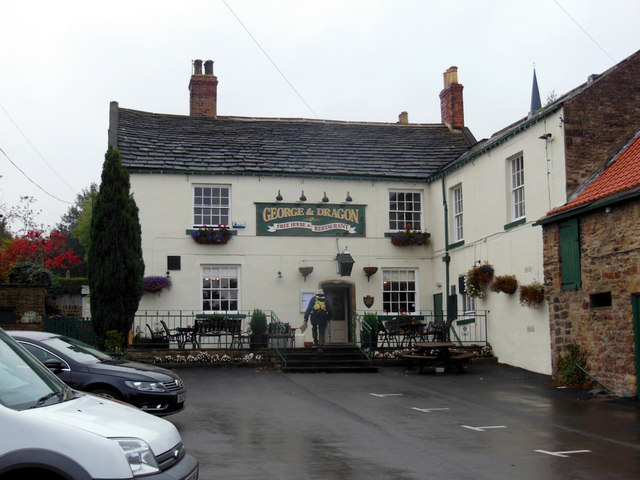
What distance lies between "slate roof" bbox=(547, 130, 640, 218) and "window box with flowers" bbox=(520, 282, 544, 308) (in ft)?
6.02

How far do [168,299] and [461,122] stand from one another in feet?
42.8

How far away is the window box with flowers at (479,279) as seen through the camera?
2009 cm

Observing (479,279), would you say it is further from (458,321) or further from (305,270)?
(305,270)

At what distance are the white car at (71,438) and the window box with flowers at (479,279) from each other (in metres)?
15.4

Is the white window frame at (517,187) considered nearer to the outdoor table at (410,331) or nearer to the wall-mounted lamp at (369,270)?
the outdoor table at (410,331)

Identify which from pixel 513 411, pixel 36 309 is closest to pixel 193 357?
pixel 36 309

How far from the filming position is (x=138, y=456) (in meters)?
4.95

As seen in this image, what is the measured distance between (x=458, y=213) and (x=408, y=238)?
5.93 ft

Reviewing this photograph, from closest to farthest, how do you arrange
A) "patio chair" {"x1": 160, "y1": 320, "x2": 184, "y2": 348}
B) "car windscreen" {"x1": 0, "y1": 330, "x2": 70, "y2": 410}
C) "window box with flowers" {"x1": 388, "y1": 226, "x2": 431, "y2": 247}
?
1. "car windscreen" {"x1": 0, "y1": 330, "x2": 70, "y2": 410}
2. "patio chair" {"x1": 160, "y1": 320, "x2": 184, "y2": 348}
3. "window box with flowers" {"x1": 388, "y1": 226, "x2": 431, "y2": 247}

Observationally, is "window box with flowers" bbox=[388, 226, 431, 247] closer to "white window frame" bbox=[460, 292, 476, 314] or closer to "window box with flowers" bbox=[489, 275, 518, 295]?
"white window frame" bbox=[460, 292, 476, 314]

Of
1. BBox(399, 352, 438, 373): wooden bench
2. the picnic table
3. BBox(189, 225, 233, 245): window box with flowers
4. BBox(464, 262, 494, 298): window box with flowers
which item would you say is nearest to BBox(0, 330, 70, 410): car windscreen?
the picnic table

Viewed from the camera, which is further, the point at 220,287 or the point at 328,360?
the point at 220,287

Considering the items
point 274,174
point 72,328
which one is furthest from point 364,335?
point 72,328

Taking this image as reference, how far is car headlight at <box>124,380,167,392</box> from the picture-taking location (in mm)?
10539
